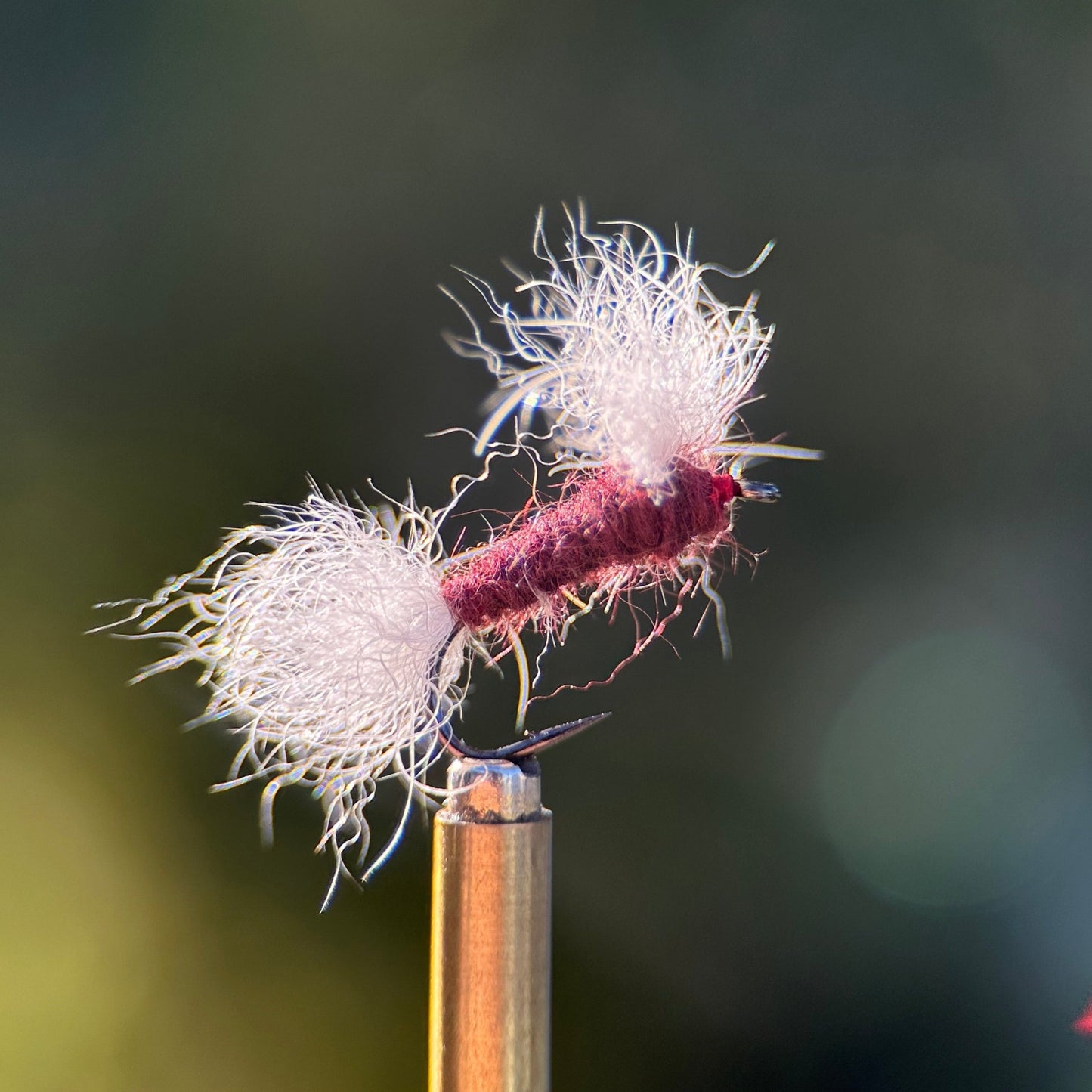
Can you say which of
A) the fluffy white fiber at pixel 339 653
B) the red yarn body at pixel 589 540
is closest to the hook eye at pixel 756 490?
the red yarn body at pixel 589 540

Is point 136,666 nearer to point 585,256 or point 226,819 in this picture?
point 226,819

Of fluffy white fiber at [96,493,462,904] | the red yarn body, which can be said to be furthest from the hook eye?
fluffy white fiber at [96,493,462,904]

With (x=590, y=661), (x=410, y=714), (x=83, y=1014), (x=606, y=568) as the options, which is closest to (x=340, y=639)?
(x=410, y=714)

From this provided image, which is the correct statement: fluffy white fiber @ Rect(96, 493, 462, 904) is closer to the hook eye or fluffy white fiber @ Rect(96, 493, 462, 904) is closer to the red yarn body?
the red yarn body

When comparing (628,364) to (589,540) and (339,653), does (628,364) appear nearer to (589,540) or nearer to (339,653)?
(589,540)

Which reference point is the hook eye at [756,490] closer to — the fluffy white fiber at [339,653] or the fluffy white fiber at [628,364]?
the fluffy white fiber at [628,364]

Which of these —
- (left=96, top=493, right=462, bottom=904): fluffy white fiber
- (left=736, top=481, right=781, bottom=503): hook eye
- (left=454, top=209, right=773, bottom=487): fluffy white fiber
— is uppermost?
(left=454, top=209, right=773, bottom=487): fluffy white fiber

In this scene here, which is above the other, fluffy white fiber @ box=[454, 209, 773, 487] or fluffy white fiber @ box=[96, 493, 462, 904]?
fluffy white fiber @ box=[454, 209, 773, 487]

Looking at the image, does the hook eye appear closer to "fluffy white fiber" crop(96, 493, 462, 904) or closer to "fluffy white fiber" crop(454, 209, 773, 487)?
"fluffy white fiber" crop(454, 209, 773, 487)
